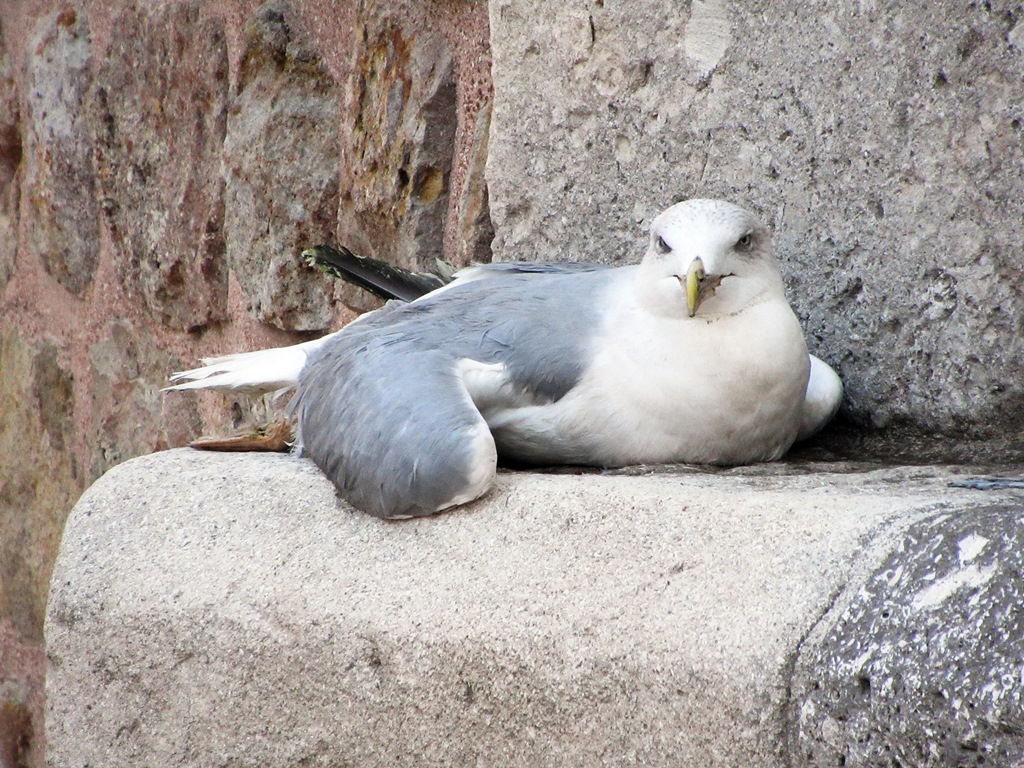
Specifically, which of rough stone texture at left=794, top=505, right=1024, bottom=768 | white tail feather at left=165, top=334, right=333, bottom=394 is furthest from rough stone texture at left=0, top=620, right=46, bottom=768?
rough stone texture at left=794, top=505, right=1024, bottom=768

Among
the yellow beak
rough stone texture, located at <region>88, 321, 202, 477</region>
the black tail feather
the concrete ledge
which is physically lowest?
rough stone texture, located at <region>88, 321, 202, 477</region>

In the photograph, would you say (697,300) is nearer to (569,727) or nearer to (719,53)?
(719,53)

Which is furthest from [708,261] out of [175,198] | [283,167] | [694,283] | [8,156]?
[8,156]

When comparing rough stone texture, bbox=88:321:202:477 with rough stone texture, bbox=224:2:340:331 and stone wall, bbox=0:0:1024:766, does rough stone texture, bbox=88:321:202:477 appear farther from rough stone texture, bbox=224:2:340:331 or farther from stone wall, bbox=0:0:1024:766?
rough stone texture, bbox=224:2:340:331

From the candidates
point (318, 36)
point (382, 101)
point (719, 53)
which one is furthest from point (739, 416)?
point (318, 36)

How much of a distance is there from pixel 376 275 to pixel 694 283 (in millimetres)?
546

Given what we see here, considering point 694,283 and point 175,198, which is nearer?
point 694,283

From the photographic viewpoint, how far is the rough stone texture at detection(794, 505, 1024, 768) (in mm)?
878

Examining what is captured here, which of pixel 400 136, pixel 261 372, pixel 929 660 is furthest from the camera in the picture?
pixel 400 136

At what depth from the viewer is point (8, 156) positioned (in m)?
2.75

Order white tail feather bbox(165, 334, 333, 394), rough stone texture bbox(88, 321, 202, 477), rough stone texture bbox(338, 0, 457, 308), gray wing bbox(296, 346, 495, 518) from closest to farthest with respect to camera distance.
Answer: gray wing bbox(296, 346, 495, 518) < white tail feather bbox(165, 334, 333, 394) < rough stone texture bbox(338, 0, 457, 308) < rough stone texture bbox(88, 321, 202, 477)

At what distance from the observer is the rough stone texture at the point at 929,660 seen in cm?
88

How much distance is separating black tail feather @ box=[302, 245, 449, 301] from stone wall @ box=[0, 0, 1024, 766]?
18 cm

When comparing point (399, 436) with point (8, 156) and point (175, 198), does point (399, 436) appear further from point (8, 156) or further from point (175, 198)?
point (8, 156)
